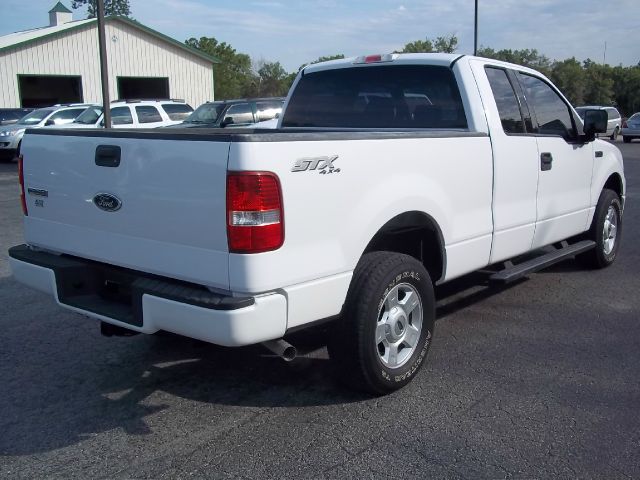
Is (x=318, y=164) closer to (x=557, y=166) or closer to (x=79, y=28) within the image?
(x=557, y=166)

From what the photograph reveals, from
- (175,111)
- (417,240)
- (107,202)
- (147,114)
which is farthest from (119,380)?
(175,111)

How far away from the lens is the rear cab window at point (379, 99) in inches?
207


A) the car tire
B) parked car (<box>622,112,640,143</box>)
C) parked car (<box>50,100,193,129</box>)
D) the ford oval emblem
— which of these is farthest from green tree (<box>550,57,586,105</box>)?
the ford oval emblem

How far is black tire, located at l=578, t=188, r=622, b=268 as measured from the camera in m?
6.90

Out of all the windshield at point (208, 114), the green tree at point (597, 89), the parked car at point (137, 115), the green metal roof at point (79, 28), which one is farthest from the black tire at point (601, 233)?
the green tree at point (597, 89)

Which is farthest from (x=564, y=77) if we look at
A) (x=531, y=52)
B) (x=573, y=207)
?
(x=573, y=207)

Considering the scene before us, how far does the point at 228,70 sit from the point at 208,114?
40.3 metres

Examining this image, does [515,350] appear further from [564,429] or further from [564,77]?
[564,77]

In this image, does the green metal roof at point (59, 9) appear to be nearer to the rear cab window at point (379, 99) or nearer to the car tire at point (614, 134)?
the car tire at point (614, 134)

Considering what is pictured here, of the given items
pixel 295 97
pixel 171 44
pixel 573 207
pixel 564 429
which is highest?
pixel 171 44

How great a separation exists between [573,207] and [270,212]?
3909 millimetres

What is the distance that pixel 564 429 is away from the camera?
149 inches

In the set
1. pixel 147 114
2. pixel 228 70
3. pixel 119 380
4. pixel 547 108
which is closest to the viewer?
pixel 119 380

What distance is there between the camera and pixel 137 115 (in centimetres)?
2020
